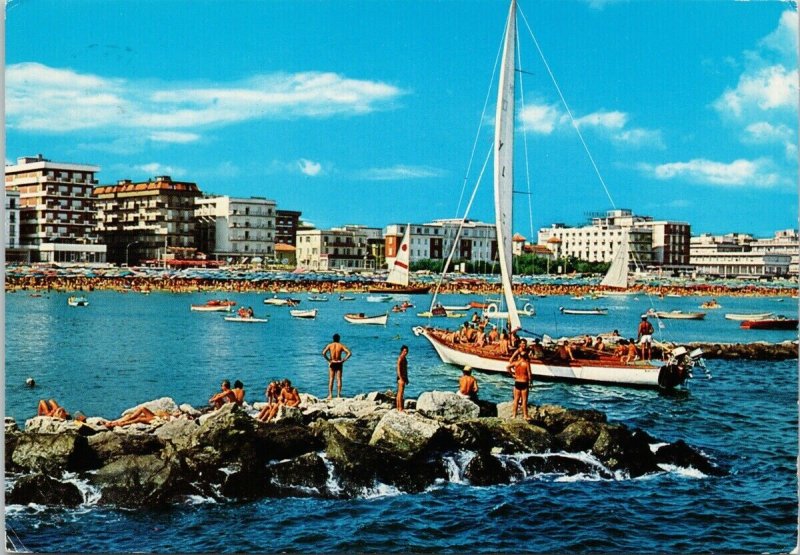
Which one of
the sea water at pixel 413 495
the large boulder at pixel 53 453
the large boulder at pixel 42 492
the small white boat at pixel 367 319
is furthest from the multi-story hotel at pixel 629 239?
the large boulder at pixel 42 492

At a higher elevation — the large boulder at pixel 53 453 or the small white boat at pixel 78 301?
the small white boat at pixel 78 301

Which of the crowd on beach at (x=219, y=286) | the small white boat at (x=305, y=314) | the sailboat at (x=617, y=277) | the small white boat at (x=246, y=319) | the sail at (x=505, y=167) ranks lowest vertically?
the small white boat at (x=246, y=319)

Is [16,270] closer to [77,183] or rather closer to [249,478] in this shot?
[77,183]

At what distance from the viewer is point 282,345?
23.0m

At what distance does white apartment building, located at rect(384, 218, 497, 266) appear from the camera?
55.4 ft

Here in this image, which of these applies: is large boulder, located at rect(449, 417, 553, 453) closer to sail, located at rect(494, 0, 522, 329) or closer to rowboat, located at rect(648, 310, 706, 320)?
sail, located at rect(494, 0, 522, 329)

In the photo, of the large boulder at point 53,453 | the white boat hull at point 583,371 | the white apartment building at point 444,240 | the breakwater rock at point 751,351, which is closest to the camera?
the large boulder at point 53,453

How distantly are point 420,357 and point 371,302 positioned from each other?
11061 millimetres

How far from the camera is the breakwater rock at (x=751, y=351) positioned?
24.1m

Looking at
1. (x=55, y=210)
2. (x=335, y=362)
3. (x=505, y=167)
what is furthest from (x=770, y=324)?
(x=55, y=210)

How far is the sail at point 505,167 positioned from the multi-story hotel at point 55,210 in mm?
6896

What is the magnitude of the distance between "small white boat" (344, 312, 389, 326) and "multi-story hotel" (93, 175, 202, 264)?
6.74 m

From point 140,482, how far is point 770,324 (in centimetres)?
3044

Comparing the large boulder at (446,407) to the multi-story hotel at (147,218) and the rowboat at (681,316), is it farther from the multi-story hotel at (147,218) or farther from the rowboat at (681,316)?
the rowboat at (681,316)
